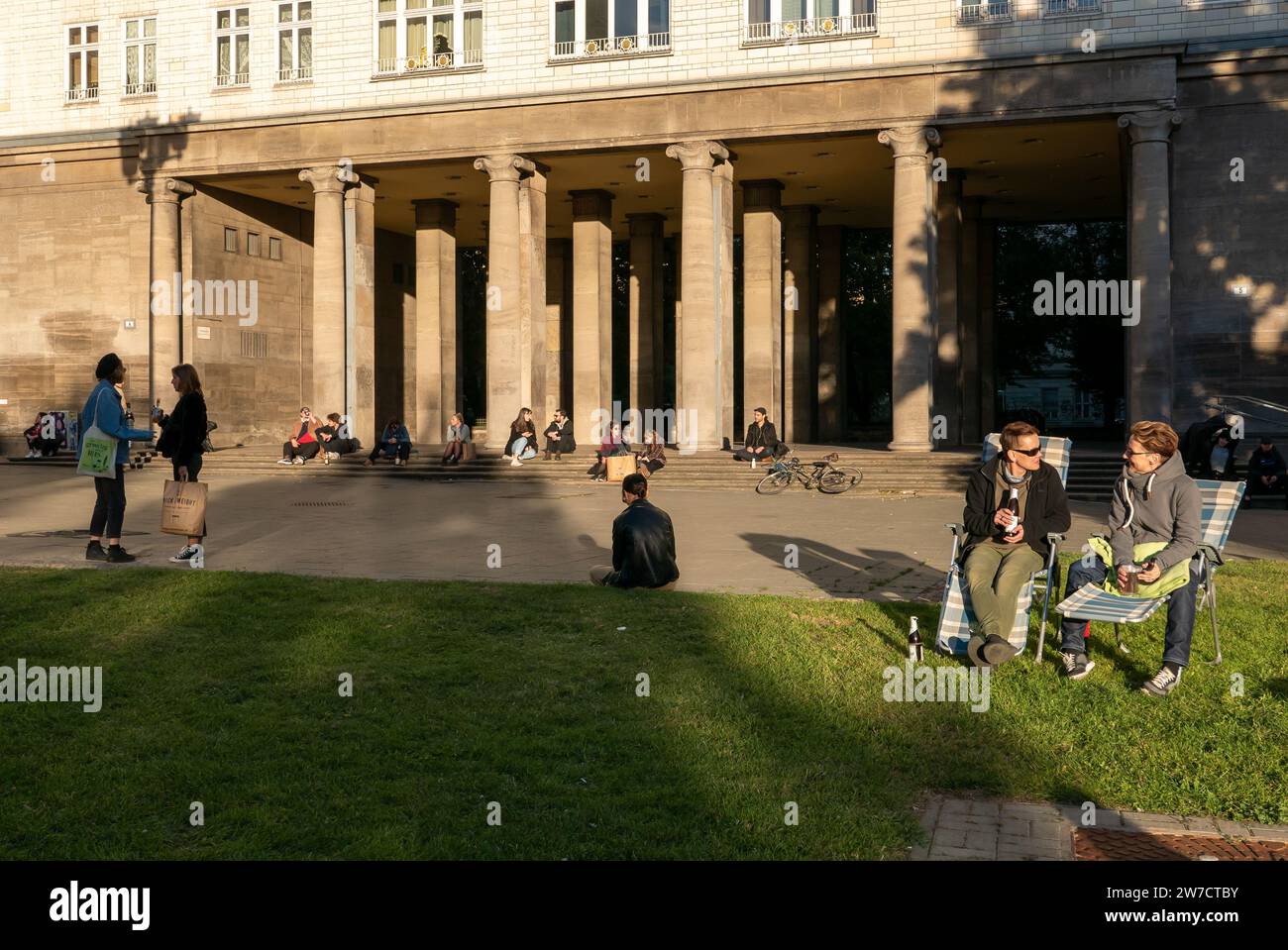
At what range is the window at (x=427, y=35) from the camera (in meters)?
36.2

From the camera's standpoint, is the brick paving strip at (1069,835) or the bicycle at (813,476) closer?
the brick paving strip at (1069,835)

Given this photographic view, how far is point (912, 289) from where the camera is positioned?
3200 centimetres

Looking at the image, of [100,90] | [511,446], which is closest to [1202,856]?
[511,446]

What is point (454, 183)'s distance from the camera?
4072 cm

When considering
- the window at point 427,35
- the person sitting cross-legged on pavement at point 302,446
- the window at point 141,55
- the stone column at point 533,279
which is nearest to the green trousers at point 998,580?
the person sitting cross-legged on pavement at point 302,446

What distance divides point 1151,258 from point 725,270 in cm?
1063

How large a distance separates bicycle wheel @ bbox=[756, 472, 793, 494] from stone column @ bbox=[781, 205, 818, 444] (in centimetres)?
1699

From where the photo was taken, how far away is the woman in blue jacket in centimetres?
1425

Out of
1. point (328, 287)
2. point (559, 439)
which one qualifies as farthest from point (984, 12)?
point (328, 287)

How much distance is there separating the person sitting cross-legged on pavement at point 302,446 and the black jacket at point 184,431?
63.0 feet

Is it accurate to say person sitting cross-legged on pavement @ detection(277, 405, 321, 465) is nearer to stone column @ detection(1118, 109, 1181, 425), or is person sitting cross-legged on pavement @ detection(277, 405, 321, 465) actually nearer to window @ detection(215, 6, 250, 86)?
window @ detection(215, 6, 250, 86)

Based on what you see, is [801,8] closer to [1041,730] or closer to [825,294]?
[825,294]

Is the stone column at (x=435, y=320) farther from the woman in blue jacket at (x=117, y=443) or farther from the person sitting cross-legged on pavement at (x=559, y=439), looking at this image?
the woman in blue jacket at (x=117, y=443)

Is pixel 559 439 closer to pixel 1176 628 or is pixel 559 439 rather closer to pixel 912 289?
pixel 912 289
